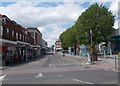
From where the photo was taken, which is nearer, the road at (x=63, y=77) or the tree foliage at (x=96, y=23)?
the road at (x=63, y=77)

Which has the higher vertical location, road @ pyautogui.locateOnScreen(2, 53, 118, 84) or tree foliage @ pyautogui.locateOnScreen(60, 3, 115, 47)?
tree foliage @ pyautogui.locateOnScreen(60, 3, 115, 47)

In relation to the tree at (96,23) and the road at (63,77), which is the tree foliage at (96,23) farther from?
the road at (63,77)

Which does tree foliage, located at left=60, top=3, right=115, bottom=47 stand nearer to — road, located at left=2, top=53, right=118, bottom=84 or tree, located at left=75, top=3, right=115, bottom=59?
tree, located at left=75, top=3, right=115, bottom=59

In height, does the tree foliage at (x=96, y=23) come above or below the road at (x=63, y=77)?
above

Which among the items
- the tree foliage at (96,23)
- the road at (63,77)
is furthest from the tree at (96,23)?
the road at (63,77)

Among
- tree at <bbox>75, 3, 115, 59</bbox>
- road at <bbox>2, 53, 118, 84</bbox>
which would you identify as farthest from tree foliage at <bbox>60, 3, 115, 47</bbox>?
road at <bbox>2, 53, 118, 84</bbox>

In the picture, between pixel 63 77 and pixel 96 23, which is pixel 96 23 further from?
pixel 63 77

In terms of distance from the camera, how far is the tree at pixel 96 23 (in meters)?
52.6

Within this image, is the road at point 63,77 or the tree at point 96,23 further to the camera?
the tree at point 96,23

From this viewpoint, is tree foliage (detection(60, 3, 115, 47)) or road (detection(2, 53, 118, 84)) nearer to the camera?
road (detection(2, 53, 118, 84))

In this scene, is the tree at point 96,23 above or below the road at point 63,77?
above

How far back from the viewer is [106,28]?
174ft

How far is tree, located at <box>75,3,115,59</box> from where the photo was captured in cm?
5259

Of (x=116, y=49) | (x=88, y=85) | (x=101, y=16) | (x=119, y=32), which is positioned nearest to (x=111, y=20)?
(x=101, y=16)
